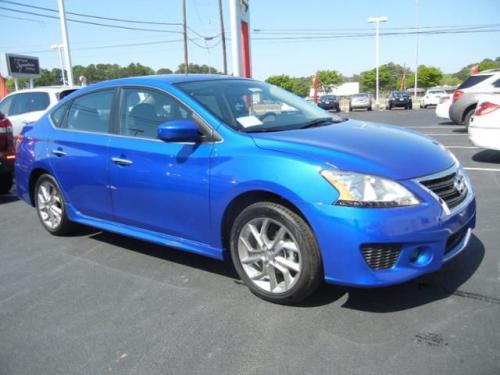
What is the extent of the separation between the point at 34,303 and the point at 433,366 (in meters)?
2.78

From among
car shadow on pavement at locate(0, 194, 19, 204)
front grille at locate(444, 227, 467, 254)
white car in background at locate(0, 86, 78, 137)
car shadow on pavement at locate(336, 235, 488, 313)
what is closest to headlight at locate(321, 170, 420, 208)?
front grille at locate(444, 227, 467, 254)

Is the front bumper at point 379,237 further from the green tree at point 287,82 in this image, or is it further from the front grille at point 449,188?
the green tree at point 287,82

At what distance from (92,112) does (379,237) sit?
3.06 m

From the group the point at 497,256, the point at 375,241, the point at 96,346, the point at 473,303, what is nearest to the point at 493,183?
the point at 497,256

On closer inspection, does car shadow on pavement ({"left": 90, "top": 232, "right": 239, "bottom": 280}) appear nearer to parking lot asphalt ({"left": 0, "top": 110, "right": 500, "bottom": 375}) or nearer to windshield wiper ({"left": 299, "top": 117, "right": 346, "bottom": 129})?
parking lot asphalt ({"left": 0, "top": 110, "right": 500, "bottom": 375})

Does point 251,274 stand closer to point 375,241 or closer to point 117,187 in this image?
point 375,241

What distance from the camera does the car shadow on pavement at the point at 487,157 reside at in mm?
8039

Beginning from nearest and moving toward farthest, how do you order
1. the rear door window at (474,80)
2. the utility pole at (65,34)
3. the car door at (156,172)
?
the car door at (156,172) → the rear door window at (474,80) → the utility pole at (65,34)

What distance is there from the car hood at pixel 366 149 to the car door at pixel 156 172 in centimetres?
58

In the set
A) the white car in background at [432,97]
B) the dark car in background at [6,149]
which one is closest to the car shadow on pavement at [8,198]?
the dark car in background at [6,149]

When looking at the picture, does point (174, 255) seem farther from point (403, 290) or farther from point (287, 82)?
point (287, 82)

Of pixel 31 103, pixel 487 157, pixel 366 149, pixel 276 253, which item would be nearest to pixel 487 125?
pixel 487 157

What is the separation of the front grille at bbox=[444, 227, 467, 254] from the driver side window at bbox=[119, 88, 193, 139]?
80.3 inches

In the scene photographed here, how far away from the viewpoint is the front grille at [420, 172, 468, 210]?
117 inches
